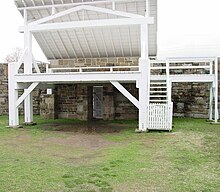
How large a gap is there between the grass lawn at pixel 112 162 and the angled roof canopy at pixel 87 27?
15.8ft

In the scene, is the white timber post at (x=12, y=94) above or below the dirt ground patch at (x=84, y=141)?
above

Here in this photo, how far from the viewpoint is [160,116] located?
32.4ft

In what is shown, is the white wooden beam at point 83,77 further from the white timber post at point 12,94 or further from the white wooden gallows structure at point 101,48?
the white timber post at point 12,94

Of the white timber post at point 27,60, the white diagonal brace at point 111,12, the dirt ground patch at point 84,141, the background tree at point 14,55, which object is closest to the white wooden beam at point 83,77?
the white timber post at point 27,60

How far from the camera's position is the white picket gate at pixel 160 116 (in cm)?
979

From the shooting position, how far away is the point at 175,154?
21.4 feet

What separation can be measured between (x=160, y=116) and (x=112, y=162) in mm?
4406

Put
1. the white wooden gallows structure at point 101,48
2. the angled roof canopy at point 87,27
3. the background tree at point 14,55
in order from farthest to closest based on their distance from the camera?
1. the background tree at point 14,55
2. the angled roof canopy at point 87,27
3. the white wooden gallows structure at point 101,48

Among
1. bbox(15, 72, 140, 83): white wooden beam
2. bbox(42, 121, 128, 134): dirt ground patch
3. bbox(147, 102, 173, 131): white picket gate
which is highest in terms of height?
bbox(15, 72, 140, 83): white wooden beam

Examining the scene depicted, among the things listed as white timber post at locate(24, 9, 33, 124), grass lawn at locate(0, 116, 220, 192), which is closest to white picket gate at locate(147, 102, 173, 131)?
grass lawn at locate(0, 116, 220, 192)

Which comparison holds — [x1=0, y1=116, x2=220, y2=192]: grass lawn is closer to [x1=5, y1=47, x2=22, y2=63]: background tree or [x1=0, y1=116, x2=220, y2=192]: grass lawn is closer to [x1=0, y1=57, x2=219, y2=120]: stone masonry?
[x1=0, y1=57, x2=219, y2=120]: stone masonry

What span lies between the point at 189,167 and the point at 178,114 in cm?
910

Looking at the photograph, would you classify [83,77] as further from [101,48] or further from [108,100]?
[101,48]

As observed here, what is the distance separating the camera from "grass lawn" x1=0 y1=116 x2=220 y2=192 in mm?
4520
